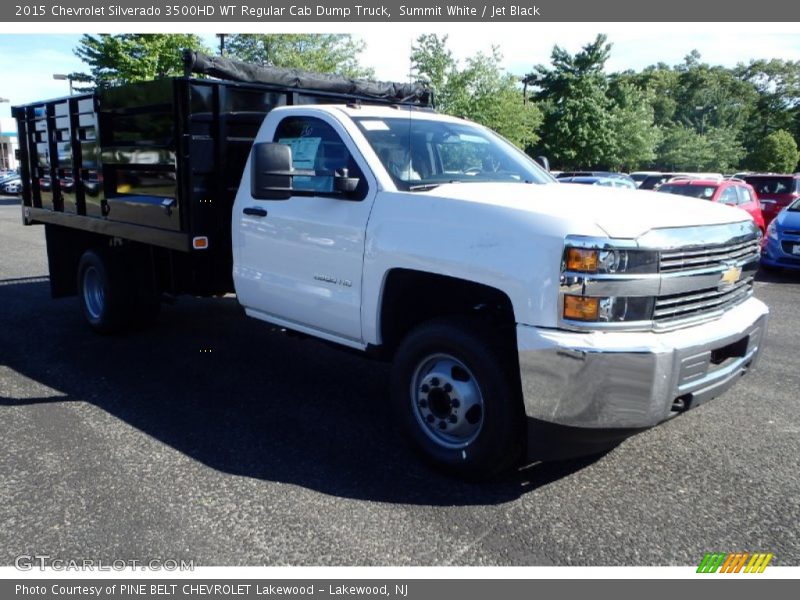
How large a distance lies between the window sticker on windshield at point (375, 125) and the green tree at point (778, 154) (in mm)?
59497

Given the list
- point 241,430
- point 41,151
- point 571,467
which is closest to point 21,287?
point 41,151

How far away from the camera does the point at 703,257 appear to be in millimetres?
3543

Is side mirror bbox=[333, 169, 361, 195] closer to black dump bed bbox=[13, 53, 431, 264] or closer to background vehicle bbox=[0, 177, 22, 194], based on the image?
black dump bed bbox=[13, 53, 431, 264]

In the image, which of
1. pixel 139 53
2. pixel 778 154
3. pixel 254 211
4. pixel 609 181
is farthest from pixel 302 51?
pixel 778 154

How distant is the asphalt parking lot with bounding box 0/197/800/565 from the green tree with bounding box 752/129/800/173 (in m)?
57.9

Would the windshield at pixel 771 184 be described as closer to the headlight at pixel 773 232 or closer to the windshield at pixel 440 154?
the headlight at pixel 773 232

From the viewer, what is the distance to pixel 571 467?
13.3ft

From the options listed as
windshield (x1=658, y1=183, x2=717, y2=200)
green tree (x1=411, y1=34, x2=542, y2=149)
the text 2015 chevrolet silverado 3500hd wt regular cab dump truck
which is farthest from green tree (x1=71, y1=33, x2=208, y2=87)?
the text 2015 chevrolet silverado 3500hd wt regular cab dump truck

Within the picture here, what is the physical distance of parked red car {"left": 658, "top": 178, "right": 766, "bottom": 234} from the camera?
44.0ft

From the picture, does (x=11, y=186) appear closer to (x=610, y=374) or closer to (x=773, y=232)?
(x=773, y=232)

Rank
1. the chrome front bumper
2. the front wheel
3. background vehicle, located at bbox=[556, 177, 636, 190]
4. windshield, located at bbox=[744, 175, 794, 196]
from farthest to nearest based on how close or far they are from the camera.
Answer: background vehicle, located at bbox=[556, 177, 636, 190] → windshield, located at bbox=[744, 175, 794, 196] → the front wheel → the chrome front bumper

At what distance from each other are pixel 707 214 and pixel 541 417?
146 centimetres

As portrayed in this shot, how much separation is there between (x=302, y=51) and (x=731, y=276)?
25.9 m

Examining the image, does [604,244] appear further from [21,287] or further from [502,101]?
[502,101]
